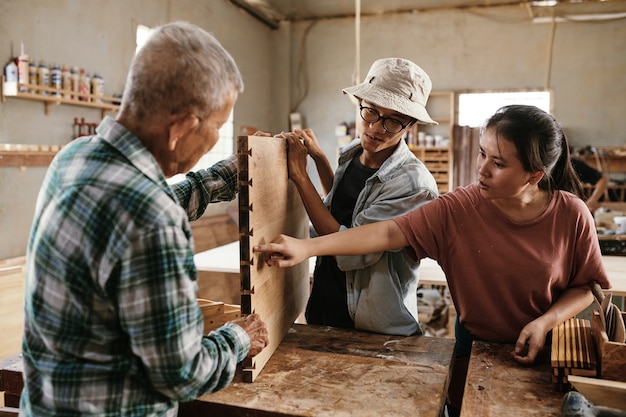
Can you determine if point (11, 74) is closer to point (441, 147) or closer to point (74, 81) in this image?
A: point (74, 81)

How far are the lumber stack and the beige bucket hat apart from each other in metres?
0.79

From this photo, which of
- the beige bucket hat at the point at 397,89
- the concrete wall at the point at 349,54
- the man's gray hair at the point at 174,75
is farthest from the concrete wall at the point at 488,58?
the man's gray hair at the point at 174,75

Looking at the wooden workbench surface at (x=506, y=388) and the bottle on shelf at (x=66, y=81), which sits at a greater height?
the bottle on shelf at (x=66, y=81)

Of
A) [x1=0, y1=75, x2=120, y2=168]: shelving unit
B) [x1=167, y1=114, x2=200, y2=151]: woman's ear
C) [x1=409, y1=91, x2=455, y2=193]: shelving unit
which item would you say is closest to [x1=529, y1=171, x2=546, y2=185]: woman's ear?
[x1=167, y1=114, x2=200, y2=151]: woman's ear

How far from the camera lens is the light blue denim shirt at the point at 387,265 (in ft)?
5.52

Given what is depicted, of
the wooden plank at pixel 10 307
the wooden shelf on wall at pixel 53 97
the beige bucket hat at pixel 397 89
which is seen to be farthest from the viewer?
the wooden shelf on wall at pixel 53 97

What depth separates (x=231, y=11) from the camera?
25.2ft

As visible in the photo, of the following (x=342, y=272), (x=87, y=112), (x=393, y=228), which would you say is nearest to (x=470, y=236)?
(x=393, y=228)

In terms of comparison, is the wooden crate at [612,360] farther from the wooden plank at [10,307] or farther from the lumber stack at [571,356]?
the wooden plank at [10,307]

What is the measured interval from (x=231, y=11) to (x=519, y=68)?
4444 millimetres

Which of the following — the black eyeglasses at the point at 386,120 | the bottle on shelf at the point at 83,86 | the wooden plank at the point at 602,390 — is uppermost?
the bottle on shelf at the point at 83,86

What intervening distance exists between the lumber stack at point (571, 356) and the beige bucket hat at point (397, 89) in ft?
2.58

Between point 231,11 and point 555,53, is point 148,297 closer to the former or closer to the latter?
point 231,11

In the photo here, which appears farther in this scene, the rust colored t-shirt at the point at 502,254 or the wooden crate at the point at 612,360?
→ the rust colored t-shirt at the point at 502,254
